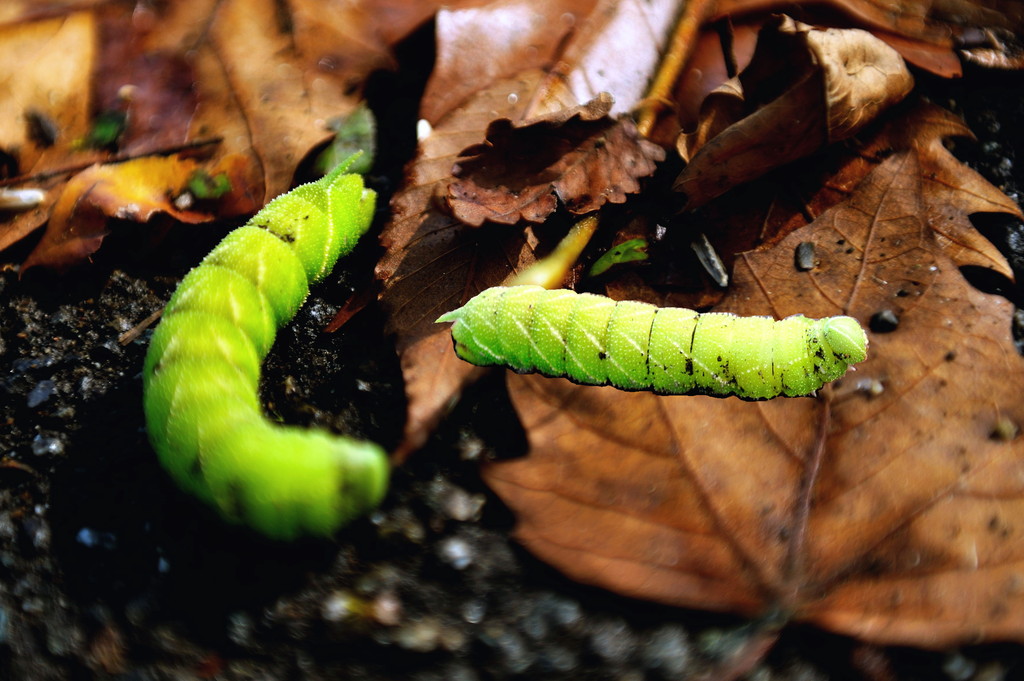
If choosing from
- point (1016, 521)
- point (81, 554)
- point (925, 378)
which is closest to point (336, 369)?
point (81, 554)

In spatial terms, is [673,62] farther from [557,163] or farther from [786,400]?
[786,400]

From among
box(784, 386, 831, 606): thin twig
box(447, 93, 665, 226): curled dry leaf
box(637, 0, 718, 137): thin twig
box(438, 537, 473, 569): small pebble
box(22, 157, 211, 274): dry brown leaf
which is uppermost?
box(637, 0, 718, 137): thin twig

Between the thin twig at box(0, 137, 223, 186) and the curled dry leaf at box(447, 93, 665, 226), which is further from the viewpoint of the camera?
the thin twig at box(0, 137, 223, 186)

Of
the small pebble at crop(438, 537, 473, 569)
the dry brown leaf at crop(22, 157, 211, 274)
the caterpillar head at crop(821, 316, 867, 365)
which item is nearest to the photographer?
the caterpillar head at crop(821, 316, 867, 365)

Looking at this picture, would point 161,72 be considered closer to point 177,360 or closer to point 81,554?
point 177,360

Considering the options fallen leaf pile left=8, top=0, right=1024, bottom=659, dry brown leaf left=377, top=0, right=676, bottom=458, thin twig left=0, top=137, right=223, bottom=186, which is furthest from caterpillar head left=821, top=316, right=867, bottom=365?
thin twig left=0, top=137, right=223, bottom=186

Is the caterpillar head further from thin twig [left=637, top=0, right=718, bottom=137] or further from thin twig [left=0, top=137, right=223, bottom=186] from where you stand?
thin twig [left=0, top=137, right=223, bottom=186]
